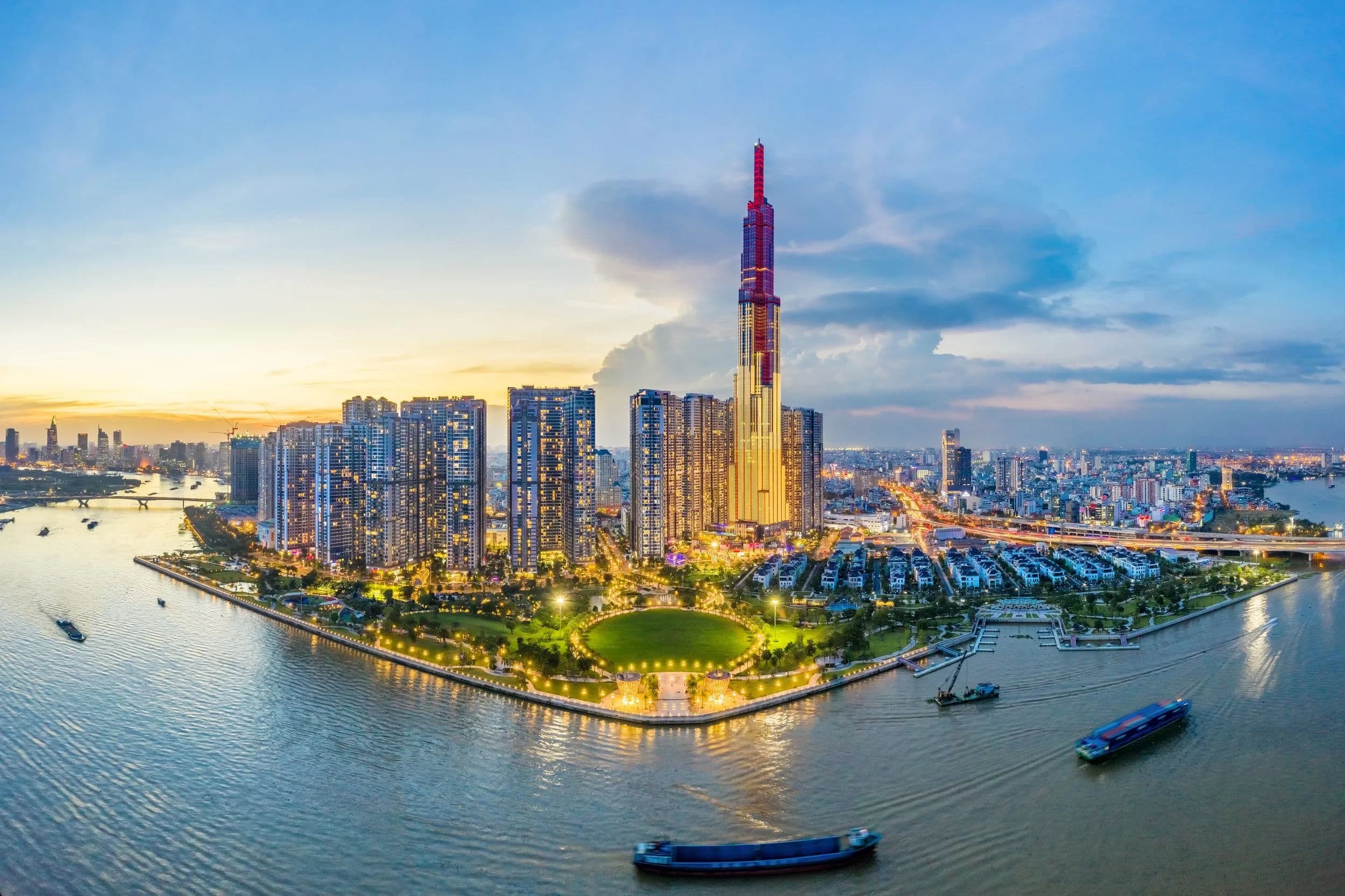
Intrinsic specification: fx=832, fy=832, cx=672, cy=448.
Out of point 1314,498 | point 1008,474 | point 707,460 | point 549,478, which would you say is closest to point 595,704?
point 549,478

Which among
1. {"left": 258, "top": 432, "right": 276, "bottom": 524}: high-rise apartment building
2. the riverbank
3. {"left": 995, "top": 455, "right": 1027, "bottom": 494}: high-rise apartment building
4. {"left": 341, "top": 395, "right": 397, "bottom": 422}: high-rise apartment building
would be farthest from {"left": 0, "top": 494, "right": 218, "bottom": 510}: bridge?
{"left": 995, "top": 455, "right": 1027, "bottom": 494}: high-rise apartment building

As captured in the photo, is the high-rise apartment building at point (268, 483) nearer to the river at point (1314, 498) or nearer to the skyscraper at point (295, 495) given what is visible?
the skyscraper at point (295, 495)

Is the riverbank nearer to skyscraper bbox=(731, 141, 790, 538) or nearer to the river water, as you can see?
the river water

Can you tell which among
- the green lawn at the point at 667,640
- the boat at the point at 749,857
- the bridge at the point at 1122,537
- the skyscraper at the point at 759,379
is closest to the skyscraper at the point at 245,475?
the skyscraper at the point at 759,379

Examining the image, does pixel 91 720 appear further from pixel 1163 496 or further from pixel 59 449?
pixel 59 449

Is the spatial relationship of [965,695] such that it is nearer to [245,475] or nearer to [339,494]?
[339,494]
